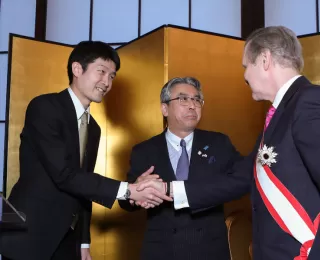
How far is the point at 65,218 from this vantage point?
215 cm

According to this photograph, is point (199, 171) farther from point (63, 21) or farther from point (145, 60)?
point (63, 21)

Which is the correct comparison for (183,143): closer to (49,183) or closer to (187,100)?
(187,100)

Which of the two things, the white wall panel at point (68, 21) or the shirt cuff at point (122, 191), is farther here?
the white wall panel at point (68, 21)

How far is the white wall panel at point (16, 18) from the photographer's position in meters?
4.43

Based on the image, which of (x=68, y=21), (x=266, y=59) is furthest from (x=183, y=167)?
(x=68, y=21)

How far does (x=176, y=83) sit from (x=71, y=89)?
51 cm

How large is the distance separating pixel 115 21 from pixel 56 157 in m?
2.37

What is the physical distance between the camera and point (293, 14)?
12.9ft

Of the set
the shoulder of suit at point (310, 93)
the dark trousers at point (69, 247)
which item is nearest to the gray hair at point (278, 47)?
the shoulder of suit at point (310, 93)

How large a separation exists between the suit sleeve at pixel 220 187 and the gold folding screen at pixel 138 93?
0.72 meters

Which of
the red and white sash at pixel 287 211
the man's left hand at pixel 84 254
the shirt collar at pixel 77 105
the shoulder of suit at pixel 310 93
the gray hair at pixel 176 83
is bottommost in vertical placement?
the man's left hand at pixel 84 254

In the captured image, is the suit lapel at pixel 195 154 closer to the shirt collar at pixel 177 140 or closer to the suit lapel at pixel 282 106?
the shirt collar at pixel 177 140

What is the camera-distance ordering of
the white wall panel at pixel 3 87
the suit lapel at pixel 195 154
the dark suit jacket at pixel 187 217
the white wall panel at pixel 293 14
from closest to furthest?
1. the dark suit jacket at pixel 187 217
2. the suit lapel at pixel 195 154
3. the white wall panel at pixel 293 14
4. the white wall panel at pixel 3 87

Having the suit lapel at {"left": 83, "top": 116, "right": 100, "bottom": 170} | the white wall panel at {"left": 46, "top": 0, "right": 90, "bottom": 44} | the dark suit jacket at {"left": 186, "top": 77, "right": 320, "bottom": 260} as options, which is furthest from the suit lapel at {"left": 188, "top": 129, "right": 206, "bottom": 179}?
the white wall panel at {"left": 46, "top": 0, "right": 90, "bottom": 44}
